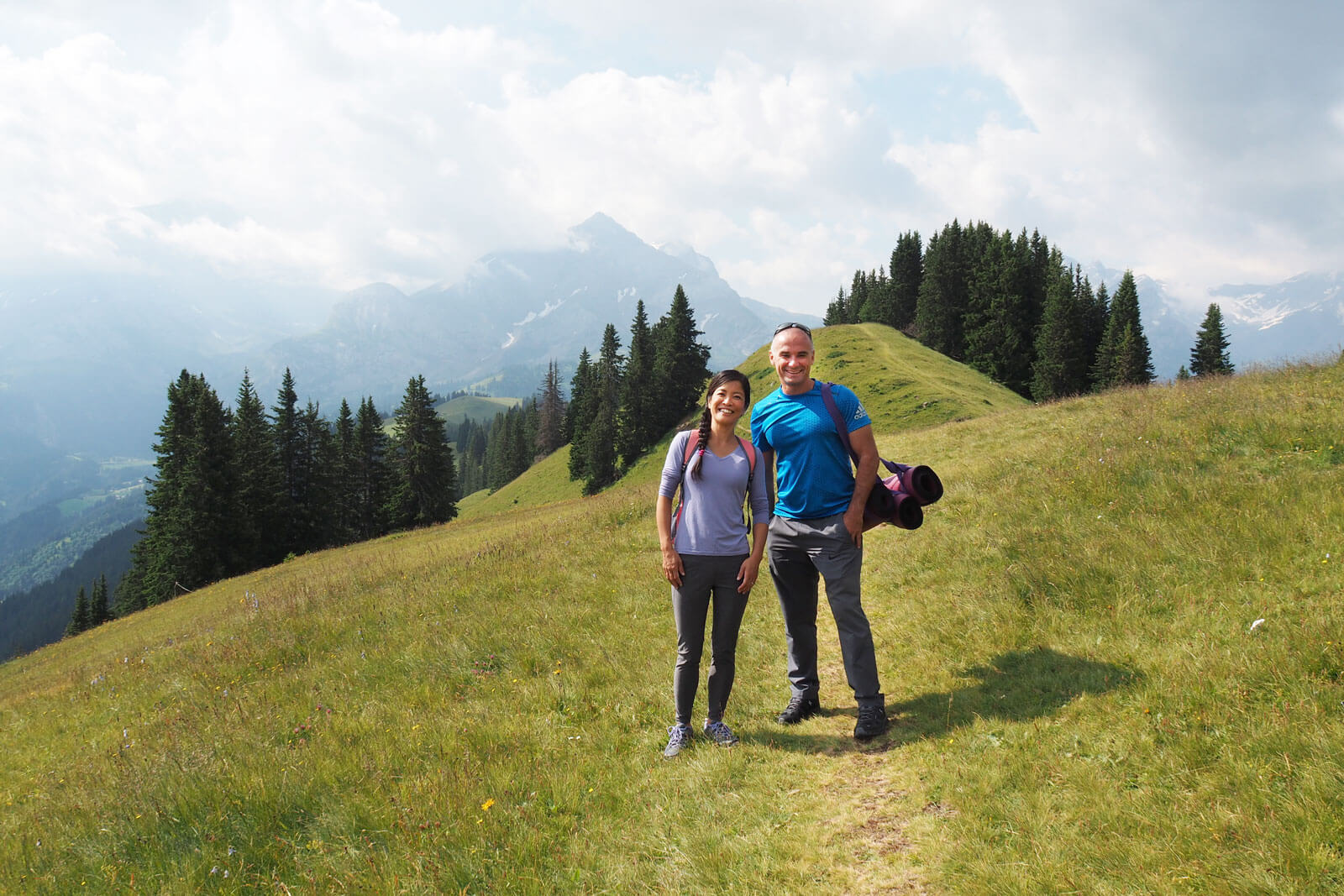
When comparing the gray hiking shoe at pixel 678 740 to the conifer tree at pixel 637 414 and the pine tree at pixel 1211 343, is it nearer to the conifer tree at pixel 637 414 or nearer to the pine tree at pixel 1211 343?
the conifer tree at pixel 637 414

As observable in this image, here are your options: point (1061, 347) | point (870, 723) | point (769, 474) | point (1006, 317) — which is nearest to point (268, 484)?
point (769, 474)

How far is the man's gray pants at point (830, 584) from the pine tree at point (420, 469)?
175 ft

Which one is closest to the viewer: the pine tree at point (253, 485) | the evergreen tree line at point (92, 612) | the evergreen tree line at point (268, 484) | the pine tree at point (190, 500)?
the pine tree at point (190, 500)

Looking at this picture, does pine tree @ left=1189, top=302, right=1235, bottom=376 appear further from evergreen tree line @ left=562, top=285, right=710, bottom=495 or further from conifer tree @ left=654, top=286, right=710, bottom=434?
evergreen tree line @ left=562, top=285, right=710, bottom=495

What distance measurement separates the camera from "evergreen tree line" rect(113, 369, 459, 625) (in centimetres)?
4175

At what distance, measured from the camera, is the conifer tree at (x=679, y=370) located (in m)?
66.3

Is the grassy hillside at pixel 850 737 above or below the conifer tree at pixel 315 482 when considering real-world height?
below

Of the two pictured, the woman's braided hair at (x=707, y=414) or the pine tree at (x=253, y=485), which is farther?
the pine tree at (x=253, y=485)

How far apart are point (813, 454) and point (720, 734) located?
100.0 inches

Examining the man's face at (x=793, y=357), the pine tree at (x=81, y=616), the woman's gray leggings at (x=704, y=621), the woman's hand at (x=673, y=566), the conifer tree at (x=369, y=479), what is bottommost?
the pine tree at (x=81, y=616)

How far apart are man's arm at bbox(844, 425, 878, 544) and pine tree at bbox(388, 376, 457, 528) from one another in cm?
5383

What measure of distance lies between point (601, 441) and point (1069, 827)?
6093 centimetres

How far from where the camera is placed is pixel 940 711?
211 inches

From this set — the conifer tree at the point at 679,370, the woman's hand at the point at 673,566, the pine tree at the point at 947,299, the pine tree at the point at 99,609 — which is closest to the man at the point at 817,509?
the woman's hand at the point at 673,566
